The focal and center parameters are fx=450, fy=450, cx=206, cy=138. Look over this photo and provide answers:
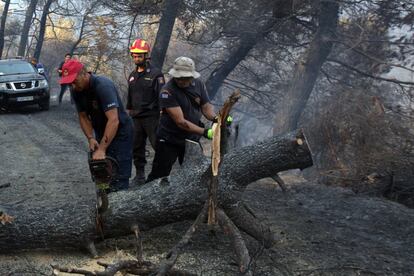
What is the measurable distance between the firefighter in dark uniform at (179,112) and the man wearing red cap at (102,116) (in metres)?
0.37

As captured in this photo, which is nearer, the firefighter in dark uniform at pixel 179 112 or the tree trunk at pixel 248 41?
the firefighter in dark uniform at pixel 179 112

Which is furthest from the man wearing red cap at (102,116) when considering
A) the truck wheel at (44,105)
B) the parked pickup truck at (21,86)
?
the truck wheel at (44,105)

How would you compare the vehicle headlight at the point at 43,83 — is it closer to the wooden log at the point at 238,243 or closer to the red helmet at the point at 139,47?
the red helmet at the point at 139,47

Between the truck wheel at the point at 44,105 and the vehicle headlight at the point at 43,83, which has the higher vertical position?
the vehicle headlight at the point at 43,83

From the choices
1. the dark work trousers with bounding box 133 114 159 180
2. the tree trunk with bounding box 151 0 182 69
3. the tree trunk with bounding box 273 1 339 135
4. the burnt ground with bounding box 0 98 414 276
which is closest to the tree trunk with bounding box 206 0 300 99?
the tree trunk with bounding box 273 1 339 135

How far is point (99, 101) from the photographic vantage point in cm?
417

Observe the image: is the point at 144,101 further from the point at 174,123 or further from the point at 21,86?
the point at 21,86

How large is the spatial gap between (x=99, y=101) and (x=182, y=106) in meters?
0.83

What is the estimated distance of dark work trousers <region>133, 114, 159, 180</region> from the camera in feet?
18.0

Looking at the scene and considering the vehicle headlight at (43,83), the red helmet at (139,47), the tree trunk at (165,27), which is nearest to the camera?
the red helmet at (139,47)

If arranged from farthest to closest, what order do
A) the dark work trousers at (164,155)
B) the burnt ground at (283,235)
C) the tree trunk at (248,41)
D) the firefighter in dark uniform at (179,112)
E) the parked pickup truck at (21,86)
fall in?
1. the parked pickup truck at (21,86)
2. the tree trunk at (248,41)
3. the dark work trousers at (164,155)
4. the firefighter in dark uniform at (179,112)
5. the burnt ground at (283,235)

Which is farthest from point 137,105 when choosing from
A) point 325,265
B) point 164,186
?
point 325,265

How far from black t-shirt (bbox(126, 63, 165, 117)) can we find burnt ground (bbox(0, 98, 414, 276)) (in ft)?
4.09

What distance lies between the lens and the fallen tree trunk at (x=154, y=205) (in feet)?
12.5
